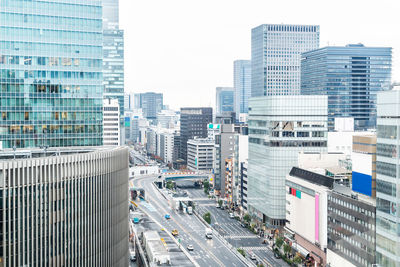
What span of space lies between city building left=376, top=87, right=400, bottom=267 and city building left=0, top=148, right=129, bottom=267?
1960 inches

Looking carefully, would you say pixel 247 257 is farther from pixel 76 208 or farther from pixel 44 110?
pixel 76 208

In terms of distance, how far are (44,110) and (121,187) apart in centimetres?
4864

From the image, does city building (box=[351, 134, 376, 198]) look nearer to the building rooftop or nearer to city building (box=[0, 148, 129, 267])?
the building rooftop

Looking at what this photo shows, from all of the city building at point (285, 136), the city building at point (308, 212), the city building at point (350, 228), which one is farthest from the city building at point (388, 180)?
the city building at point (285, 136)

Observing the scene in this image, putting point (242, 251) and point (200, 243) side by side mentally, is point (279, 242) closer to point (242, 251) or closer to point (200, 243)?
point (242, 251)

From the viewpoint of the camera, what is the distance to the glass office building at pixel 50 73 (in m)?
114

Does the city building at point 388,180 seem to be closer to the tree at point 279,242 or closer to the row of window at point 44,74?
the tree at point 279,242

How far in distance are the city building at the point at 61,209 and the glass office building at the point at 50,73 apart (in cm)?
4283

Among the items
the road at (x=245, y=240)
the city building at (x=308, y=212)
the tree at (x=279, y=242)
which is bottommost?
the road at (x=245, y=240)

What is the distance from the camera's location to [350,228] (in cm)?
11525

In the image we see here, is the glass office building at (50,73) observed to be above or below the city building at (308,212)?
above

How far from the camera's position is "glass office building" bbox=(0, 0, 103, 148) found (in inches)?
4498

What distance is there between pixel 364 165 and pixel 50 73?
69.2m

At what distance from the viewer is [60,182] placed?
62.4 metres
